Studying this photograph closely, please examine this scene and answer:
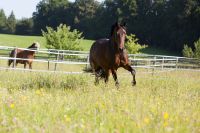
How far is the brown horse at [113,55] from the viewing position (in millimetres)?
10844

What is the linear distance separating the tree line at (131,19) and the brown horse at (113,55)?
42.4 metres

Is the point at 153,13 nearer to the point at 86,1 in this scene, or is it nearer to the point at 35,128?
the point at 86,1

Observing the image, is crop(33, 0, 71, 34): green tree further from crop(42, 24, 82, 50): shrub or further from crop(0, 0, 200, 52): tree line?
crop(42, 24, 82, 50): shrub

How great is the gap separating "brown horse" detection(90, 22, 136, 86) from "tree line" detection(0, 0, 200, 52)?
42.4m

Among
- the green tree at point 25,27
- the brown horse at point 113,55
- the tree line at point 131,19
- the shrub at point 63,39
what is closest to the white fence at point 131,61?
the shrub at point 63,39

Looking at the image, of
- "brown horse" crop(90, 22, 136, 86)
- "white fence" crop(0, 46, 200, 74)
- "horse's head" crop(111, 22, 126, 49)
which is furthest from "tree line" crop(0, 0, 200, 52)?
"horse's head" crop(111, 22, 126, 49)

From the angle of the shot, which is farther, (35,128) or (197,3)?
(197,3)

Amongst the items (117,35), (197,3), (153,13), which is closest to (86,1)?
(153,13)

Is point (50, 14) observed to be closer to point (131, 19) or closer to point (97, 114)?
point (131, 19)

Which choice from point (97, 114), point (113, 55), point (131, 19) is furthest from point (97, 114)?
point (131, 19)

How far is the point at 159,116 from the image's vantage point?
5645 millimetres

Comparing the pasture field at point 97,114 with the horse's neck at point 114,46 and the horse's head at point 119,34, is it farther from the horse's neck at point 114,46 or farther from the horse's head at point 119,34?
the horse's neck at point 114,46

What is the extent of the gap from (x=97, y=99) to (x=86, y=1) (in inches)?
4145

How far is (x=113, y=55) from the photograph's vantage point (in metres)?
11.4
